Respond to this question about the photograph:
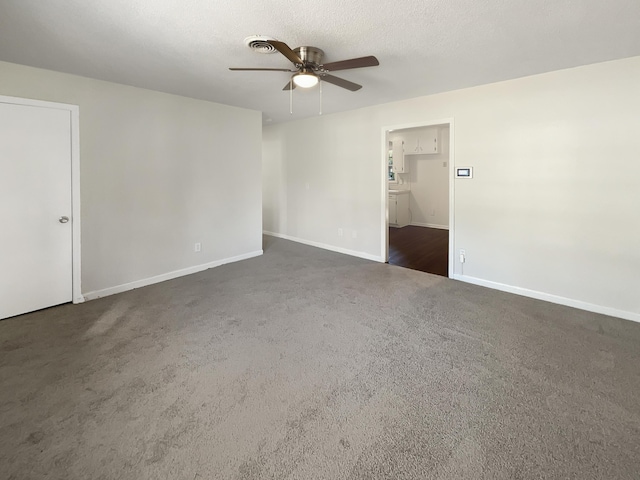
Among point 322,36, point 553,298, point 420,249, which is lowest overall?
point 553,298

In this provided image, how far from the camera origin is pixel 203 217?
4434 millimetres

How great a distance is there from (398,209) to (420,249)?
236cm

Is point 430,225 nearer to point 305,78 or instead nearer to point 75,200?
point 305,78

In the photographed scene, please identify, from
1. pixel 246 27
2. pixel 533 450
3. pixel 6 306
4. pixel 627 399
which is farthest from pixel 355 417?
pixel 6 306

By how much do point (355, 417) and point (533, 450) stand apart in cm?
85

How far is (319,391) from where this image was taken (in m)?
1.93

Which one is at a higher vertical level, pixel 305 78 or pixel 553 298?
pixel 305 78

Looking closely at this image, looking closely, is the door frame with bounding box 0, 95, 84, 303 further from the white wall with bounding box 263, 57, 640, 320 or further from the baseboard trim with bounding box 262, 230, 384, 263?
the baseboard trim with bounding box 262, 230, 384, 263

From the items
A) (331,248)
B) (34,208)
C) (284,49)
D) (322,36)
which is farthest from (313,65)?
(331,248)

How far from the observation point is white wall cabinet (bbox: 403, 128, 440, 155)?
7.34m

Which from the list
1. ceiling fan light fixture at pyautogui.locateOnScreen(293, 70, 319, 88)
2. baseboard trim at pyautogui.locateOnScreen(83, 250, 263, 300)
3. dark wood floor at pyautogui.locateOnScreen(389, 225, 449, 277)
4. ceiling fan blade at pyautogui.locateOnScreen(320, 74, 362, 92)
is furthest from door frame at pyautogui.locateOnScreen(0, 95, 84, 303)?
dark wood floor at pyautogui.locateOnScreen(389, 225, 449, 277)

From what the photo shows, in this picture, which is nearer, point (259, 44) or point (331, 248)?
point (259, 44)

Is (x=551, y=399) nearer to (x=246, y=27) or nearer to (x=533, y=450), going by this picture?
(x=533, y=450)

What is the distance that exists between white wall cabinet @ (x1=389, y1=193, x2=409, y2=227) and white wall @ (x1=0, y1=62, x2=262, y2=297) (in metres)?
3.91
